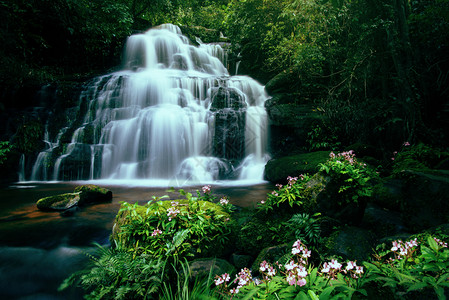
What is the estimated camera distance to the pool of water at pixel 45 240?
318cm

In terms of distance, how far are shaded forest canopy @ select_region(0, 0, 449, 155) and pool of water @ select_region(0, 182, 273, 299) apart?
15.8ft

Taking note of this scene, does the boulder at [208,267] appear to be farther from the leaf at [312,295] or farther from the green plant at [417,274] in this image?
the green plant at [417,274]

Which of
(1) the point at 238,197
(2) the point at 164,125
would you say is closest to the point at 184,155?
(2) the point at 164,125

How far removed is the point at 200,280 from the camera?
8.93ft

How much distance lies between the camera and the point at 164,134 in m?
11.0

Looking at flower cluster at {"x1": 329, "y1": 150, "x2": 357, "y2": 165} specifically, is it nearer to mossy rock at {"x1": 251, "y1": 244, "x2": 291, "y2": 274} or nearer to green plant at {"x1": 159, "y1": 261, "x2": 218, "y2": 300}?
mossy rock at {"x1": 251, "y1": 244, "x2": 291, "y2": 274}

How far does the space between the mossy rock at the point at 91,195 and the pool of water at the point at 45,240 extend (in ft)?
0.84

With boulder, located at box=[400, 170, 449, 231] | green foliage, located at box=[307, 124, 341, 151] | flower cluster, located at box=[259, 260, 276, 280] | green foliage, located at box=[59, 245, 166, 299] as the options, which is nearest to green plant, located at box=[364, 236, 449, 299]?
flower cluster, located at box=[259, 260, 276, 280]

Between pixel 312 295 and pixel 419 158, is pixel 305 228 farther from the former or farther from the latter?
pixel 419 158

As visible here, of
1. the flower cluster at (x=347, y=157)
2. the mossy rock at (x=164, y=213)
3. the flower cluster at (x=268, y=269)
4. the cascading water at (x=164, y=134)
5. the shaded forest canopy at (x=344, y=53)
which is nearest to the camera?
the flower cluster at (x=268, y=269)

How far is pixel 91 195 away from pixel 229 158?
20.2 ft

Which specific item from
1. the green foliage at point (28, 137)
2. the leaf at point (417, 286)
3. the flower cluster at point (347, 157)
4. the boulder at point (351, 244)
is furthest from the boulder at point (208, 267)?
the green foliage at point (28, 137)

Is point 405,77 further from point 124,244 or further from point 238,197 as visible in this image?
point 124,244

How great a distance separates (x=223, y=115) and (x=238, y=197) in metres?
5.24
